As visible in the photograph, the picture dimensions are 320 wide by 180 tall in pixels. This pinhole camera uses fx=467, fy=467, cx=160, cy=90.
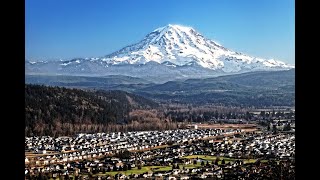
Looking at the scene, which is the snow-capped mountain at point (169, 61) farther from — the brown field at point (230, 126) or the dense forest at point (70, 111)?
the brown field at point (230, 126)

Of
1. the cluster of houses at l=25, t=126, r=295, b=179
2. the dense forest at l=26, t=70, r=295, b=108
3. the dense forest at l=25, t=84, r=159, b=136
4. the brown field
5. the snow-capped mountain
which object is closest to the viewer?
the cluster of houses at l=25, t=126, r=295, b=179

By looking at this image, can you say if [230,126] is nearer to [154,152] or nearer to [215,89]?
[154,152]

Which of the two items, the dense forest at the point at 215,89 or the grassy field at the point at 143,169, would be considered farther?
the dense forest at the point at 215,89

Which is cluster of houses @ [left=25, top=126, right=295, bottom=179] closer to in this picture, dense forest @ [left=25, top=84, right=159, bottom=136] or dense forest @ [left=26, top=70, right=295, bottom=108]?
dense forest @ [left=25, top=84, right=159, bottom=136]

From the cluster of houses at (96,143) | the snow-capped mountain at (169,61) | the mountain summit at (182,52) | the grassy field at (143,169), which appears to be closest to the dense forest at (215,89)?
the mountain summit at (182,52)

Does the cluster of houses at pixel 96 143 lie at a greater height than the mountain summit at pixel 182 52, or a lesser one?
lesser

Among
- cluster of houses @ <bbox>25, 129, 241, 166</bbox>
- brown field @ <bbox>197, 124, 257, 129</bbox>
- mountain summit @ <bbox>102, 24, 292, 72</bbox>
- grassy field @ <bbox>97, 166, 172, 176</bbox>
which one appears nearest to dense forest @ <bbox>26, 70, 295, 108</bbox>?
brown field @ <bbox>197, 124, 257, 129</bbox>

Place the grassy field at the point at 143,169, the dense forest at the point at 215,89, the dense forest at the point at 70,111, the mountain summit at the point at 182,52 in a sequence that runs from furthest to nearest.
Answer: the mountain summit at the point at 182,52 → the dense forest at the point at 215,89 → the dense forest at the point at 70,111 → the grassy field at the point at 143,169
